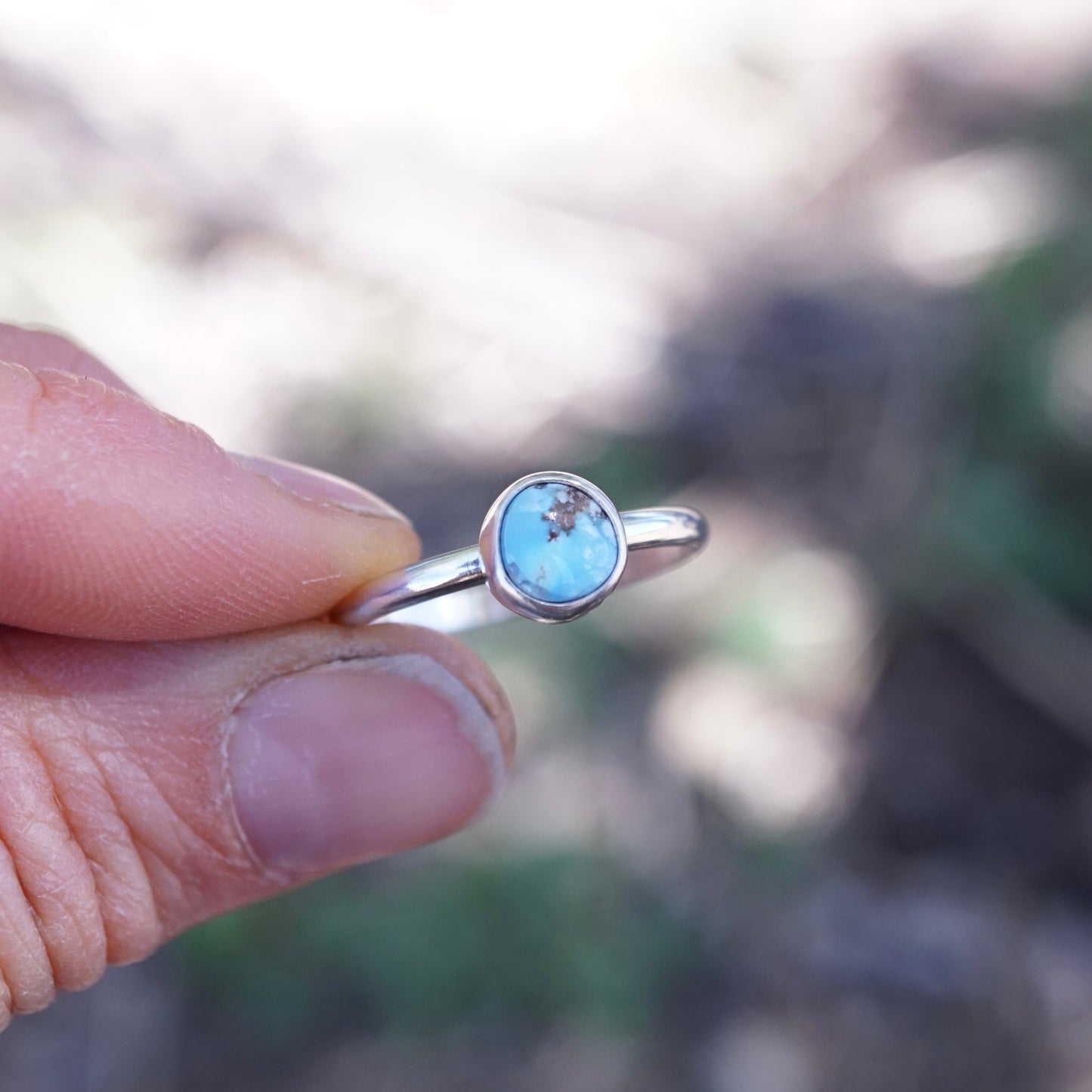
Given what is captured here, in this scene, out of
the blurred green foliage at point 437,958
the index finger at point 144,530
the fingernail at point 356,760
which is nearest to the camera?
the index finger at point 144,530

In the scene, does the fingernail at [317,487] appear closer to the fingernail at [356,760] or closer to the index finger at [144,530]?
the index finger at [144,530]

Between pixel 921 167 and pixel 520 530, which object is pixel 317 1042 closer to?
pixel 520 530

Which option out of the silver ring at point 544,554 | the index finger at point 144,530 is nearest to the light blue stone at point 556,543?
the silver ring at point 544,554

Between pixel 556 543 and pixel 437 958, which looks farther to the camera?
pixel 437 958

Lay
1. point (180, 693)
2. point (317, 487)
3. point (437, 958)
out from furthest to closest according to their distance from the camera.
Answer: point (437, 958)
point (317, 487)
point (180, 693)

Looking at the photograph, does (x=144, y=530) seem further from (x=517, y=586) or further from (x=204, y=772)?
(x=517, y=586)

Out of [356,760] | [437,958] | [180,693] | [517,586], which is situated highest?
[517,586]

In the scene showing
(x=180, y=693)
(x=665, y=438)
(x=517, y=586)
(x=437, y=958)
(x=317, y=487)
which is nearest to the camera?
(x=517, y=586)

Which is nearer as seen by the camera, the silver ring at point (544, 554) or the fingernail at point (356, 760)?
the silver ring at point (544, 554)

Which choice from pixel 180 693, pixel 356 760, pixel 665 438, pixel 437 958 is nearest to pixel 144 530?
pixel 180 693
